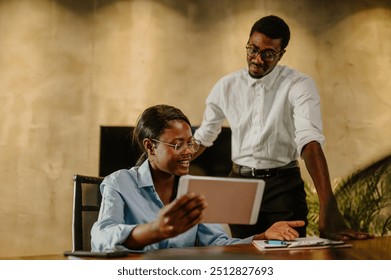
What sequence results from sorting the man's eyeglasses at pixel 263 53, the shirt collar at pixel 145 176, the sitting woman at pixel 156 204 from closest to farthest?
the sitting woman at pixel 156 204
the shirt collar at pixel 145 176
the man's eyeglasses at pixel 263 53

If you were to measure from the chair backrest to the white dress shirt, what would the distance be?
0.57 meters

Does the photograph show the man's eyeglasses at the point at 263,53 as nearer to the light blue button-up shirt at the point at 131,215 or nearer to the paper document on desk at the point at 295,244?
the light blue button-up shirt at the point at 131,215

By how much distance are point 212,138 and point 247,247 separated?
0.64 m

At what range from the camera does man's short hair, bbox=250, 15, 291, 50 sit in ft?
7.20

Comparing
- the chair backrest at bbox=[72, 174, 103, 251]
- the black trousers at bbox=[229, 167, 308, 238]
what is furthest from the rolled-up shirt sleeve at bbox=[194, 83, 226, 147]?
the chair backrest at bbox=[72, 174, 103, 251]

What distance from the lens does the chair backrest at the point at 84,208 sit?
1727 mm

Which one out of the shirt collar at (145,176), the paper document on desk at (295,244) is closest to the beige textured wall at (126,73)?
the shirt collar at (145,176)

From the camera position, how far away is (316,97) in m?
2.18

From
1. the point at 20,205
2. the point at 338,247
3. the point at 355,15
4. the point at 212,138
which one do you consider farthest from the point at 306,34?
the point at 20,205

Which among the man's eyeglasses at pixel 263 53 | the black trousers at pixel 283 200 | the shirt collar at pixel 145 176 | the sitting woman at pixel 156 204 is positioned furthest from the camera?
the man's eyeglasses at pixel 263 53

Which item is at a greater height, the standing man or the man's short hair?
the man's short hair

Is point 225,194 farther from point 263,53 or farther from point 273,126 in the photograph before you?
point 263,53

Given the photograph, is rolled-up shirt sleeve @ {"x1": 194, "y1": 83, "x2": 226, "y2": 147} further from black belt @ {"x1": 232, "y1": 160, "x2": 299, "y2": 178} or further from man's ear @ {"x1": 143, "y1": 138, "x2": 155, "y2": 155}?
man's ear @ {"x1": 143, "y1": 138, "x2": 155, "y2": 155}

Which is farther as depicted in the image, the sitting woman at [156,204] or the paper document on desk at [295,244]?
the paper document on desk at [295,244]
